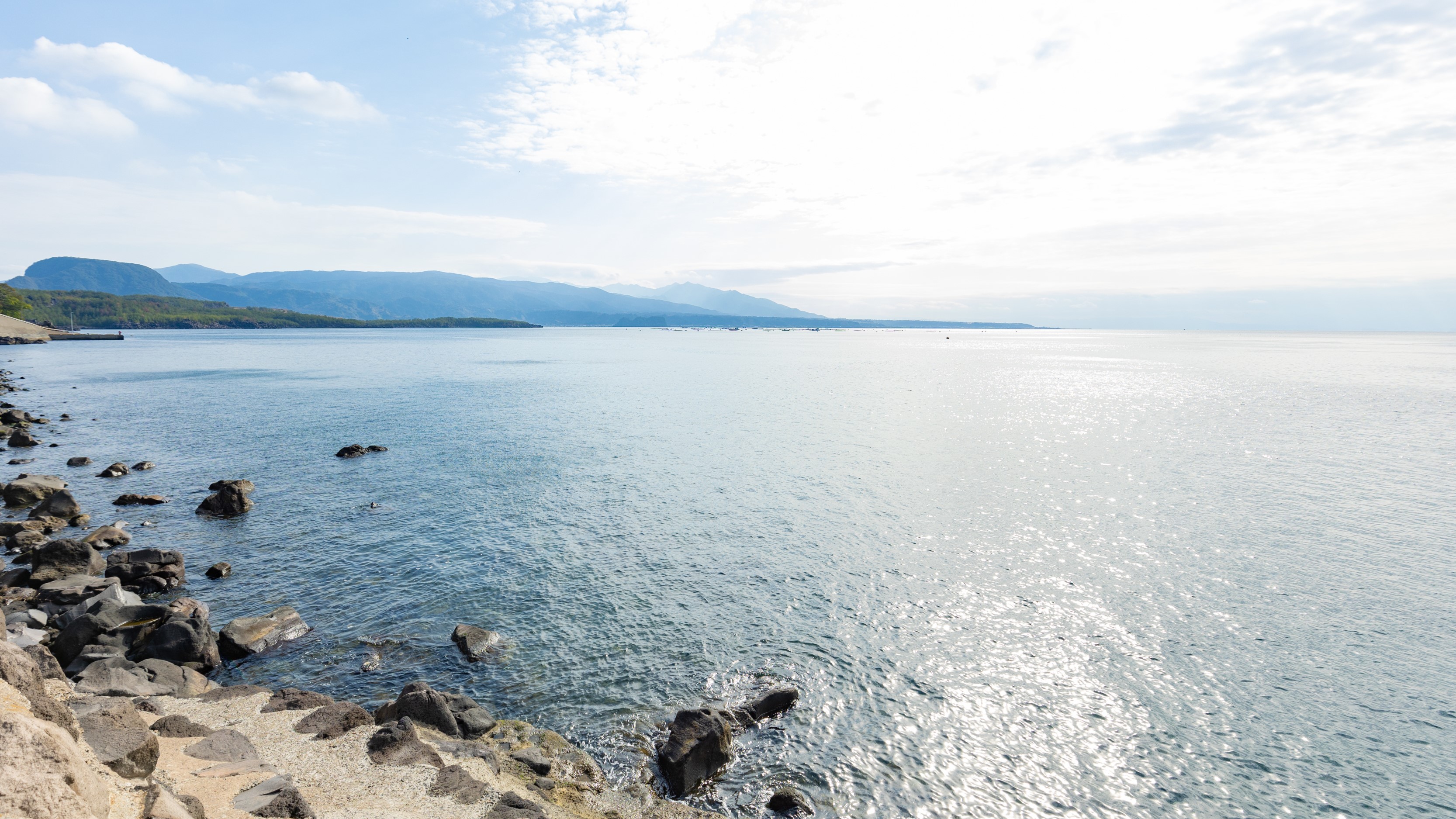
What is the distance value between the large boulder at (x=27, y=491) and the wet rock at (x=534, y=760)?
119ft

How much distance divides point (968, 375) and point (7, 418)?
13656cm

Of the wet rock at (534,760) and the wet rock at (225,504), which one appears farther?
the wet rock at (225,504)

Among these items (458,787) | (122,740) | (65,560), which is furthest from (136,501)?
(458,787)

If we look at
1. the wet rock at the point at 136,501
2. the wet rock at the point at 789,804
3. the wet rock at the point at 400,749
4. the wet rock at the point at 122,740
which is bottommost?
the wet rock at the point at 789,804

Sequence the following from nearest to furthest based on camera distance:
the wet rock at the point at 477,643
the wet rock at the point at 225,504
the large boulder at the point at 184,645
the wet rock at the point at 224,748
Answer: the wet rock at the point at 224,748 < the large boulder at the point at 184,645 < the wet rock at the point at 477,643 < the wet rock at the point at 225,504

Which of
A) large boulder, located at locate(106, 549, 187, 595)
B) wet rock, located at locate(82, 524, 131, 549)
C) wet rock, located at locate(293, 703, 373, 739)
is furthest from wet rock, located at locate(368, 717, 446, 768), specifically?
wet rock, located at locate(82, 524, 131, 549)

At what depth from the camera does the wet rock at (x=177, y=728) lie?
48.6 feet

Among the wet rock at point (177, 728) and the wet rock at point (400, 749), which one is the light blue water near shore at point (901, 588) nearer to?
the wet rock at point (400, 749)

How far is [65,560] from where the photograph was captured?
2595 cm

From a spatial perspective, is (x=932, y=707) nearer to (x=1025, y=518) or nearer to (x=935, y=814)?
(x=935, y=814)

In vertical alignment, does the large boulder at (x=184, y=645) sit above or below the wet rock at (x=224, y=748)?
below

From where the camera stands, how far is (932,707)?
18562 mm

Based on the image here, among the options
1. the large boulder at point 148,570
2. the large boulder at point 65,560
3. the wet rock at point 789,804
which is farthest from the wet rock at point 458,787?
the large boulder at point 65,560

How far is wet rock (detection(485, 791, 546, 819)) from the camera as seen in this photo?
1298cm
